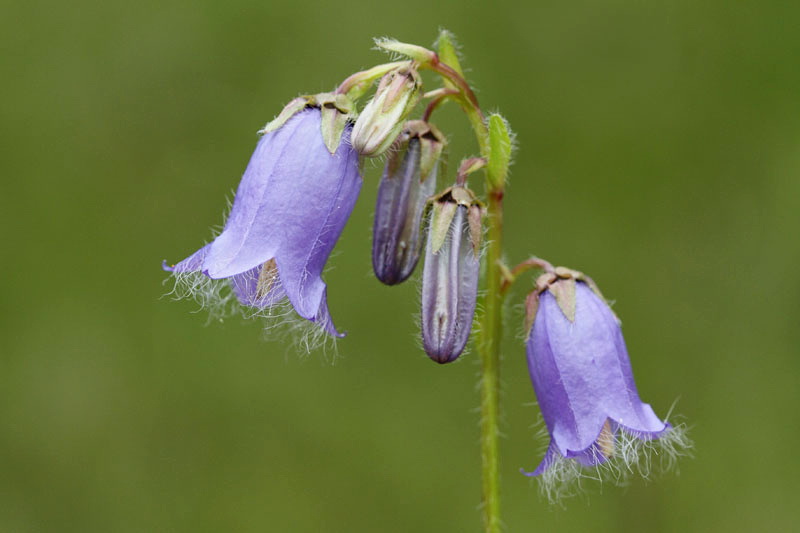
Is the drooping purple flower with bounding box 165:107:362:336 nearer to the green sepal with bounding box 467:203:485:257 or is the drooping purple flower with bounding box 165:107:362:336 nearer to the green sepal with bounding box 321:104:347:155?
the green sepal with bounding box 321:104:347:155

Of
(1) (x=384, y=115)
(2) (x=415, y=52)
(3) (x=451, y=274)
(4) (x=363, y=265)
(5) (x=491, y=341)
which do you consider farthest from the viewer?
(4) (x=363, y=265)

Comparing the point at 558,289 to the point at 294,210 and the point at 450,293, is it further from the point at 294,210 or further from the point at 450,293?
the point at 294,210

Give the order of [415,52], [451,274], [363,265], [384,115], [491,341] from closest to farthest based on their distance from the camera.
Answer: [384,115] → [451,274] → [415,52] → [491,341] → [363,265]

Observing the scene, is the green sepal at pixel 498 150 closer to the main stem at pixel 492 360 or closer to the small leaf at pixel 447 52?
the main stem at pixel 492 360

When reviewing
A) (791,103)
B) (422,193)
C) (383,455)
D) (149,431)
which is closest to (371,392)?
(383,455)

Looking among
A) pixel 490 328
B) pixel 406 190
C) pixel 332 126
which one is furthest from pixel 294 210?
pixel 490 328

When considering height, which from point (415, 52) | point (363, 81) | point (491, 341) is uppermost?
point (415, 52)

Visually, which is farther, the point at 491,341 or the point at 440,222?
the point at 491,341

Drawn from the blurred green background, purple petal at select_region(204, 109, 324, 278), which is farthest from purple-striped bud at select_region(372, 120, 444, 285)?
the blurred green background
